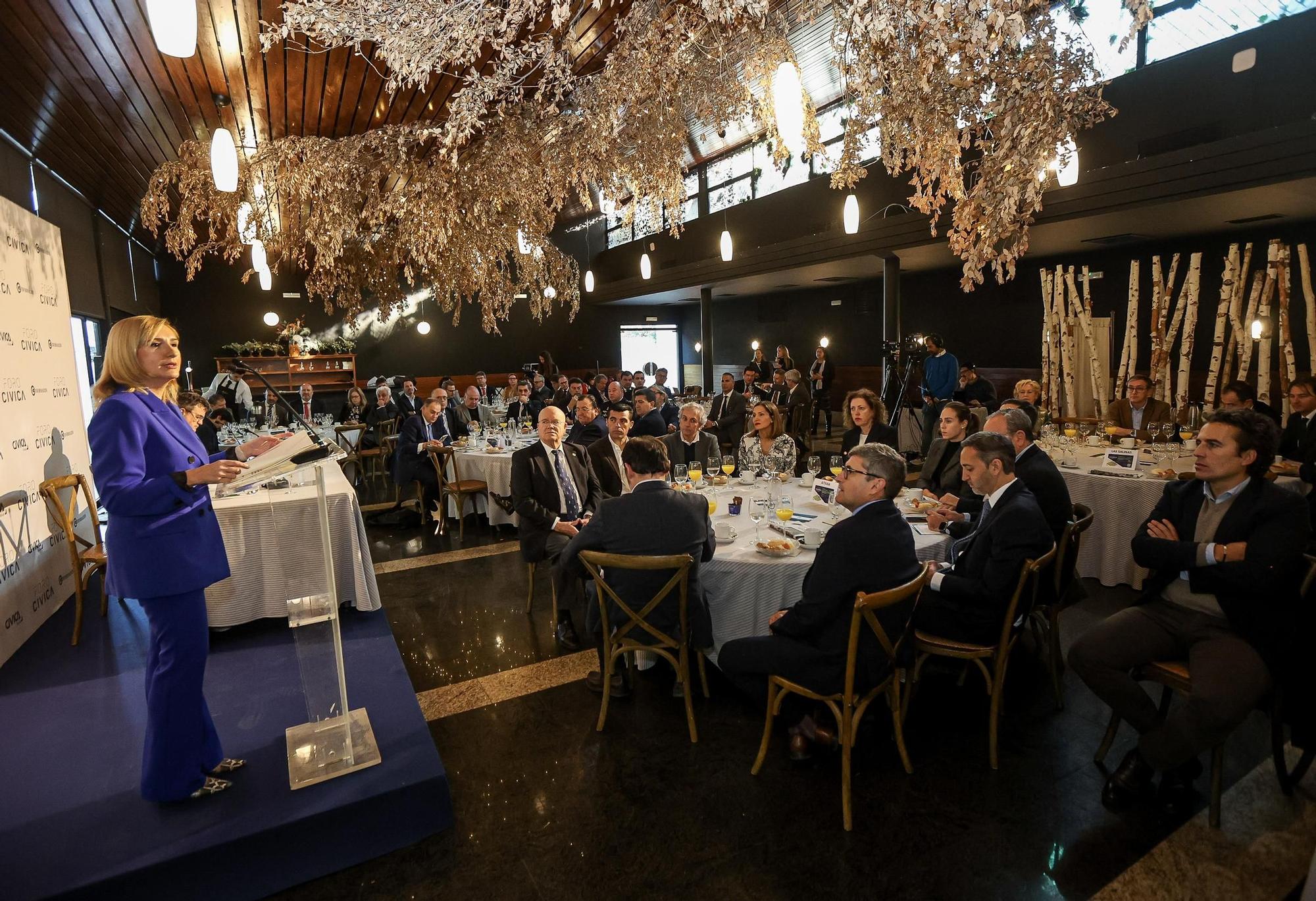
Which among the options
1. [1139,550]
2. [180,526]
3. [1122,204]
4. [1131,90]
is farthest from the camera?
[1131,90]

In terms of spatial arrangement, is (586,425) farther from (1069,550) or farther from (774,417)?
(1069,550)

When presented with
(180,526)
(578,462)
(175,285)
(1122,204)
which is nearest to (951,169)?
(578,462)

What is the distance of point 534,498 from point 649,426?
2.37 metres

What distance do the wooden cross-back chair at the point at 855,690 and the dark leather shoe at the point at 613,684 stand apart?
2.75 feet

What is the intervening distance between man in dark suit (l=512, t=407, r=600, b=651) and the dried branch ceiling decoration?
1.74 meters

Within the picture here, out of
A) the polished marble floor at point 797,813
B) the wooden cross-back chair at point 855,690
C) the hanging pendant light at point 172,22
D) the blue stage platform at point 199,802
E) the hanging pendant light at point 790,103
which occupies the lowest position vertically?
the polished marble floor at point 797,813

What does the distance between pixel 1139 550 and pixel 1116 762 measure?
0.87 metres

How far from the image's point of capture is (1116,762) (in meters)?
2.72

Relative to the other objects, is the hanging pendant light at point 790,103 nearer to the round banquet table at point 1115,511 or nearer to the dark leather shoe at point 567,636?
the dark leather shoe at point 567,636

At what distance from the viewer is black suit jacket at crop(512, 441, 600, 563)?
4.12 metres

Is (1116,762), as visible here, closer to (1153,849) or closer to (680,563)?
(1153,849)

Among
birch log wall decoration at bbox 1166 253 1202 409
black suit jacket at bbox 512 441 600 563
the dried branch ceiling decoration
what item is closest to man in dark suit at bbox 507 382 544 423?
the dried branch ceiling decoration

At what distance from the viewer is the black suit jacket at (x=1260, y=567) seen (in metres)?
2.35

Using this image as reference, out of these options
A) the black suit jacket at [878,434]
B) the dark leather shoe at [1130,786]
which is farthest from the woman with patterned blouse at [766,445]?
the dark leather shoe at [1130,786]
